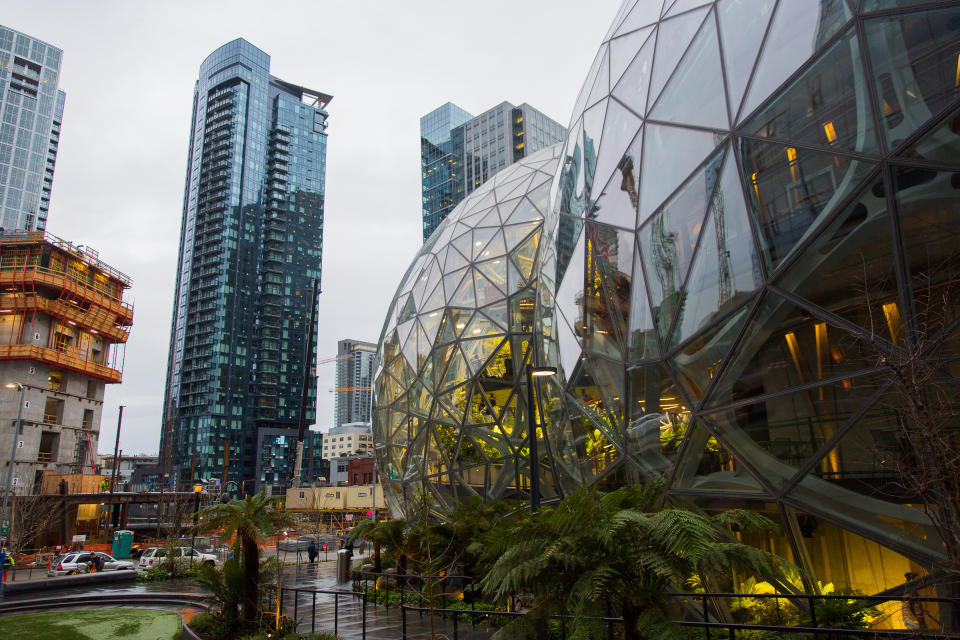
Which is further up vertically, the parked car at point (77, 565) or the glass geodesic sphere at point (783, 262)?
the glass geodesic sphere at point (783, 262)

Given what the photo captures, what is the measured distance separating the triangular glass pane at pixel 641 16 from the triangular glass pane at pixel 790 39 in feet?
13.2

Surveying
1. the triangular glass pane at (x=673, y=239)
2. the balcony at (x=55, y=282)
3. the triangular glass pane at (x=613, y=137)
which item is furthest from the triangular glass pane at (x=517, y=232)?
the balcony at (x=55, y=282)

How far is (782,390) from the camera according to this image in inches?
320

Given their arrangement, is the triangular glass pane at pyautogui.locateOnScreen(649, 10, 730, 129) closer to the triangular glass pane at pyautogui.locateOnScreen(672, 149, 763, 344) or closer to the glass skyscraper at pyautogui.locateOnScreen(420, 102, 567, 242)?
the triangular glass pane at pyautogui.locateOnScreen(672, 149, 763, 344)

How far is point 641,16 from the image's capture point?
43.8ft

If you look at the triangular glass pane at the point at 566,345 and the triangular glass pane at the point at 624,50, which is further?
the triangular glass pane at the point at 566,345

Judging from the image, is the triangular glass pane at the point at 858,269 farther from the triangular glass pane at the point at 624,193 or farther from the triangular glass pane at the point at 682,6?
the triangular glass pane at the point at 682,6

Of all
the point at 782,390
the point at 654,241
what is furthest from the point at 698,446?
the point at 654,241

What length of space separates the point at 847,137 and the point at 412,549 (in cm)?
1598

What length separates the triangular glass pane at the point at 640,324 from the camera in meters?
10.3

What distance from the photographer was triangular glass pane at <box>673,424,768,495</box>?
859 cm

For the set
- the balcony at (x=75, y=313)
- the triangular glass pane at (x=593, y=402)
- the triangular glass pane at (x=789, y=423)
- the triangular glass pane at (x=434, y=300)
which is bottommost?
the triangular glass pane at (x=789, y=423)

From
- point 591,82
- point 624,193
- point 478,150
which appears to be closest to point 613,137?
point 624,193

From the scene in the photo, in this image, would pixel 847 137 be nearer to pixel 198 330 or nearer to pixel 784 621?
pixel 784 621
